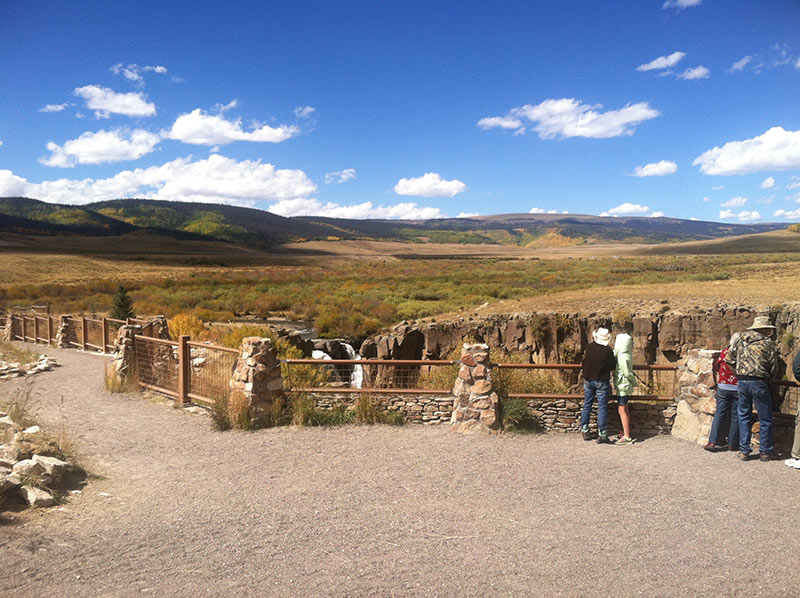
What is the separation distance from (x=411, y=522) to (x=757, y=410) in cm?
499

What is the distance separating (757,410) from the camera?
24.1ft

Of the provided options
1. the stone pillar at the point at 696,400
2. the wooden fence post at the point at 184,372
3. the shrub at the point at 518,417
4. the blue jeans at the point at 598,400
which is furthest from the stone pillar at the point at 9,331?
the stone pillar at the point at 696,400

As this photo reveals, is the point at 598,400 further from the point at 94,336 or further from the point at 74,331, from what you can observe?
the point at 74,331

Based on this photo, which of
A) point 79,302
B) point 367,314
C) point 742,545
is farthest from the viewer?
point 79,302

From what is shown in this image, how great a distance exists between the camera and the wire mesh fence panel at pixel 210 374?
35.3 feet

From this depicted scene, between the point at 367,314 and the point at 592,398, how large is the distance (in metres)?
28.6

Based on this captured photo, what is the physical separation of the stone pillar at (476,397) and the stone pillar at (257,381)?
3157 mm

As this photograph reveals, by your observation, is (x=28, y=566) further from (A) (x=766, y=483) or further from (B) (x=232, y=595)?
(A) (x=766, y=483)

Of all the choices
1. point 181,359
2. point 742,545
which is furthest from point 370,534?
point 181,359

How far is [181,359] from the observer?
10984 mm

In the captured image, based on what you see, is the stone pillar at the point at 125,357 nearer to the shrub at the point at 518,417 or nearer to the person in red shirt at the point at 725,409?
the shrub at the point at 518,417

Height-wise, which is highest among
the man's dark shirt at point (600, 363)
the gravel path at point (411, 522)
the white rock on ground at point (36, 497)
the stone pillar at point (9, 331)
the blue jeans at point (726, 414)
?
the man's dark shirt at point (600, 363)

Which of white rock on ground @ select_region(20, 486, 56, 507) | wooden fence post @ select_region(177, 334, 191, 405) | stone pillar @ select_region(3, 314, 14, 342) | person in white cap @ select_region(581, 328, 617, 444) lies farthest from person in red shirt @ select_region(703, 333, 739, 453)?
stone pillar @ select_region(3, 314, 14, 342)

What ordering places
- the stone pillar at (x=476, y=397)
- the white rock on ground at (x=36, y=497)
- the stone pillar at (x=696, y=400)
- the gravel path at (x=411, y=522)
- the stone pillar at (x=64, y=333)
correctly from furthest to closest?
1. the stone pillar at (x=64, y=333)
2. the stone pillar at (x=476, y=397)
3. the stone pillar at (x=696, y=400)
4. the white rock on ground at (x=36, y=497)
5. the gravel path at (x=411, y=522)
